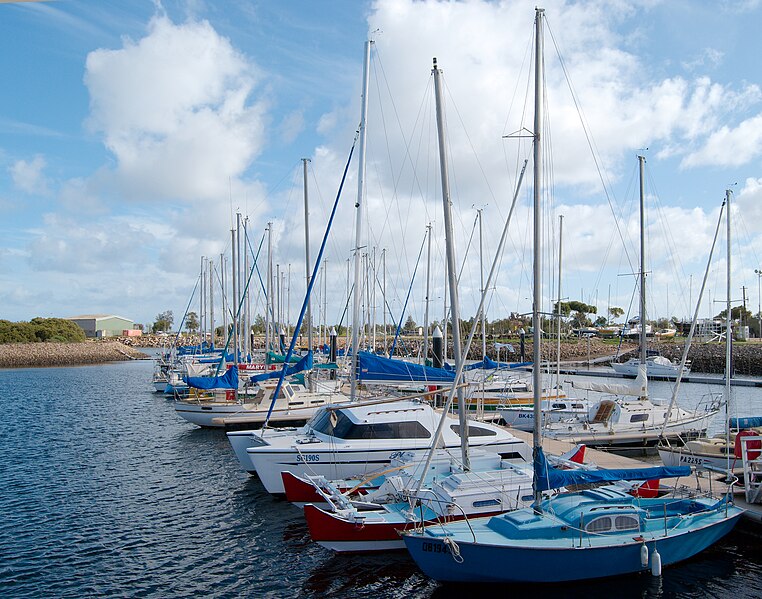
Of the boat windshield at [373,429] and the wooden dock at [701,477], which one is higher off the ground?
the boat windshield at [373,429]

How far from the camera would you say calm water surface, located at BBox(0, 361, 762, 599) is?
1272 cm

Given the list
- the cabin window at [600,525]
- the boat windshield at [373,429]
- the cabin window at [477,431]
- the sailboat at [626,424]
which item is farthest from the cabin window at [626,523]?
the sailboat at [626,424]

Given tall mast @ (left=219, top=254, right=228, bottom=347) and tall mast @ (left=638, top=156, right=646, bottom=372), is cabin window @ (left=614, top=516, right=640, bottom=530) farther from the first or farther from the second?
tall mast @ (left=219, top=254, right=228, bottom=347)

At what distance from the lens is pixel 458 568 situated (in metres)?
11.9

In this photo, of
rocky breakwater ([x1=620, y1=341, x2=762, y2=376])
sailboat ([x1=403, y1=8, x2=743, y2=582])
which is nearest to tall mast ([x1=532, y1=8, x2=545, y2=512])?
sailboat ([x1=403, y1=8, x2=743, y2=582])

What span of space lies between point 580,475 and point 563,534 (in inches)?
71.2

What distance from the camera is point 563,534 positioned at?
12.2 meters

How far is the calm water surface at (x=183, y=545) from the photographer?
1272cm

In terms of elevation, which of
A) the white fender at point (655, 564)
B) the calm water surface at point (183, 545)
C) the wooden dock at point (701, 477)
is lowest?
the calm water surface at point (183, 545)

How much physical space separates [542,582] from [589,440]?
45.8ft

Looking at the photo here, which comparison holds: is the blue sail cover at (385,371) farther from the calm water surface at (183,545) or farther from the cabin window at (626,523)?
the cabin window at (626,523)

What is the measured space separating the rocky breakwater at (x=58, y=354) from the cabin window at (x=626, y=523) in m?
112

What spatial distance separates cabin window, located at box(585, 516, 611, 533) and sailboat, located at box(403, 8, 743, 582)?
0.07 feet

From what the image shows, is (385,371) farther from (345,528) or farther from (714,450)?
(714,450)
